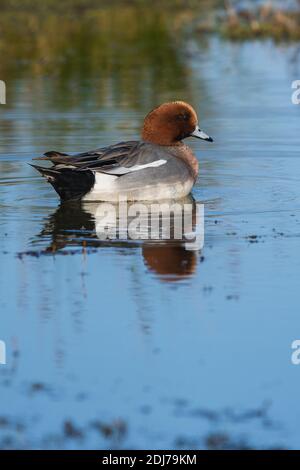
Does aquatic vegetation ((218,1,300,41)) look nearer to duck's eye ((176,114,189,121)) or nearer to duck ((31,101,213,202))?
duck's eye ((176,114,189,121))

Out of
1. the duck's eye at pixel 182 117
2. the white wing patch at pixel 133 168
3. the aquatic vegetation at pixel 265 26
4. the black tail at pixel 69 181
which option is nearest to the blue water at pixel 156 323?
the black tail at pixel 69 181

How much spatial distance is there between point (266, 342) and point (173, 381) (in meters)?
0.71

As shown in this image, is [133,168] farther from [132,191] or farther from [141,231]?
[141,231]

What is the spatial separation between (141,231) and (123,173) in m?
1.46

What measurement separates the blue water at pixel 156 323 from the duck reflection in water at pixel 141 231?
3 centimetres

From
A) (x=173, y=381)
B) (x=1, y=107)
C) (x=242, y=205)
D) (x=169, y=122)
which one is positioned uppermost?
(x=1, y=107)

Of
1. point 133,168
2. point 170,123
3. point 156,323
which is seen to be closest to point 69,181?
point 133,168

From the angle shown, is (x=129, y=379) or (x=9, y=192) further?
(x=9, y=192)

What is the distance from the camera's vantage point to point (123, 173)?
33.1 ft

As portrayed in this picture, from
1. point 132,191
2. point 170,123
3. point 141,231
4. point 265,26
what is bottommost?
point 141,231

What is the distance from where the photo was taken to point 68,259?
7855 mm

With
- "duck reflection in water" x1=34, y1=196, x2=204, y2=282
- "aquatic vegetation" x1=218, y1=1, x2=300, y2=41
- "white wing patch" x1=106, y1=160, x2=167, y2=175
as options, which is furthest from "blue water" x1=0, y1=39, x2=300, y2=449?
"aquatic vegetation" x1=218, y1=1, x2=300, y2=41
